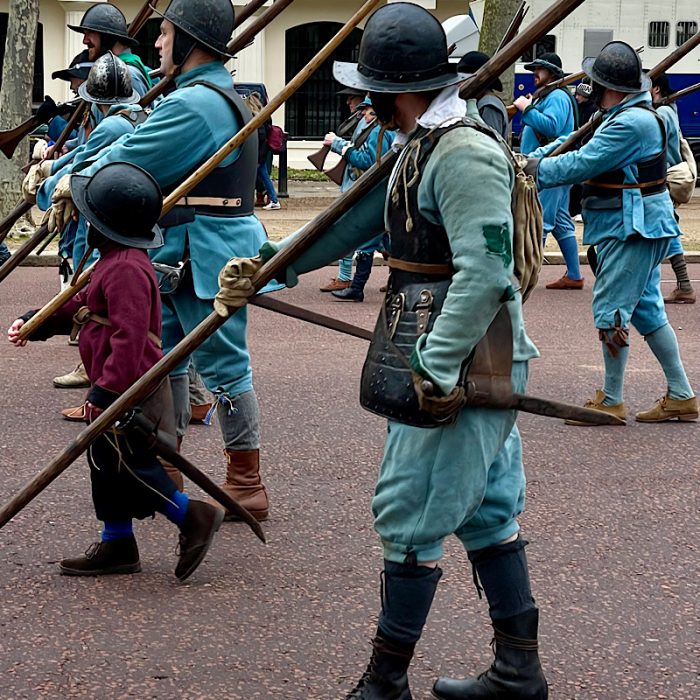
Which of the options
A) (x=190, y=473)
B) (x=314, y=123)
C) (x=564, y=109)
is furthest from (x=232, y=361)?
(x=314, y=123)

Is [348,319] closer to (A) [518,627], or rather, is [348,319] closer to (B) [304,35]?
(A) [518,627]

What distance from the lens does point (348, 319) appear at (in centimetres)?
1016

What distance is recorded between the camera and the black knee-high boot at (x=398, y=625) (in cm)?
333

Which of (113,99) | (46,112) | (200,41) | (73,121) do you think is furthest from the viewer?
(73,121)

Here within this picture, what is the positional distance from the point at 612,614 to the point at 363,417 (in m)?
2.81

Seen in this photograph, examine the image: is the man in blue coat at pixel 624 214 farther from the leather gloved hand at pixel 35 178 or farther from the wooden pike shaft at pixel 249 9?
the leather gloved hand at pixel 35 178

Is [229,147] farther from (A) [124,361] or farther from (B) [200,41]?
(A) [124,361]

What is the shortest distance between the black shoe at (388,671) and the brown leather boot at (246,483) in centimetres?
180

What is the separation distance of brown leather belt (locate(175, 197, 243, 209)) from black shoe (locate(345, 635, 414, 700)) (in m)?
2.16

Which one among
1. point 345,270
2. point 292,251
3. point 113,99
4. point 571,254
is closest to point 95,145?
point 113,99

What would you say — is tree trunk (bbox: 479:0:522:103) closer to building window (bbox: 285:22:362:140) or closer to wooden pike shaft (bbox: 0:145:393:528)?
wooden pike shaft (bbox: 0:145:393:528)

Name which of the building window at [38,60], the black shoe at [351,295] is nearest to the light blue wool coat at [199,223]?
the black shoe at [351,295]

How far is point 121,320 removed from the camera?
14.3ft

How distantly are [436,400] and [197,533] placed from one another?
149cm
